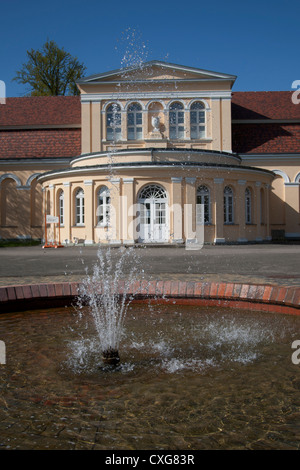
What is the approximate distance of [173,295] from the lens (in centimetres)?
580

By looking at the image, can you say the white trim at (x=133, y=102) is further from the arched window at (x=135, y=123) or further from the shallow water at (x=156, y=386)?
the shallow water at (x=156, y=386)

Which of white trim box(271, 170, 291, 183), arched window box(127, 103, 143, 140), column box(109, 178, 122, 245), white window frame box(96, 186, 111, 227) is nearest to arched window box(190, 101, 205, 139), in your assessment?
arched window box(127, 103, 143, 140)


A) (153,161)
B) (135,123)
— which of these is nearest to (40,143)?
(135,123)

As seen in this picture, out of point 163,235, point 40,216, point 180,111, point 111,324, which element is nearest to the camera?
point 111,324

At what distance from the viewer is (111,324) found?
15.5 feet

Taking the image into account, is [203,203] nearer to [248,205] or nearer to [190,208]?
[190,208]

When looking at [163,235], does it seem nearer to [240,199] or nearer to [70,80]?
[240,199]

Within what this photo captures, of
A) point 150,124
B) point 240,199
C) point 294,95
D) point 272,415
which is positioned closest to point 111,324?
point 272,415

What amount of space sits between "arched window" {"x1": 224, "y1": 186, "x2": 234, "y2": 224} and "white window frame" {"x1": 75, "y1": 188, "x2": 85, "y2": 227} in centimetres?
771

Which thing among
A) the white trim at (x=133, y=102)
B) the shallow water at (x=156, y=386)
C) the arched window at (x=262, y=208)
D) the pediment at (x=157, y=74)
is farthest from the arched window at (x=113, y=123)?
the shallow water at (x=156, y=386)

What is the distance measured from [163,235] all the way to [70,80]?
94.3ft

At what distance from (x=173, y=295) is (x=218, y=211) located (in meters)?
18.5

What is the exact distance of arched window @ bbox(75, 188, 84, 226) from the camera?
24859mm

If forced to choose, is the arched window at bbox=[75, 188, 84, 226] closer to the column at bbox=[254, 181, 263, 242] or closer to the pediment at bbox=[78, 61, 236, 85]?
the pediment at bbox=[78, 61, 236, 85]
